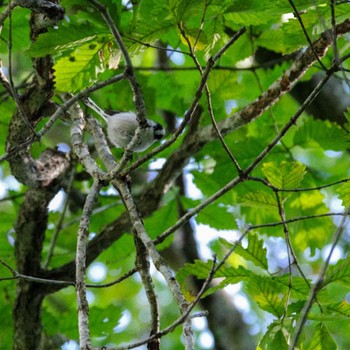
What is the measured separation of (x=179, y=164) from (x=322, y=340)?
168 centimetres

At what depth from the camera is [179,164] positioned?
3619 millimetres

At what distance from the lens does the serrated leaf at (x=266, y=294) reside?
7.23 feet

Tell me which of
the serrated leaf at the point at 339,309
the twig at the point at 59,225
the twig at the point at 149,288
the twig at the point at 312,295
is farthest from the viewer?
the twig at the point at 59,225

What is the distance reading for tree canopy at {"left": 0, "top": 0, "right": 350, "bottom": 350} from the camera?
6.80 feet

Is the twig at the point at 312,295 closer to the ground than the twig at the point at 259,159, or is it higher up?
closer to the ground

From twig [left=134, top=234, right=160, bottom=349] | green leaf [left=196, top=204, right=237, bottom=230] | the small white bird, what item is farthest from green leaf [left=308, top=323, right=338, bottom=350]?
the small white bird

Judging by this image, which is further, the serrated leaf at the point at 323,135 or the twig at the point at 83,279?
the serrated leaf at the point at 323,135

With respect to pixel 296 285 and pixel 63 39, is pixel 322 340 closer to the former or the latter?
pixel 296 285

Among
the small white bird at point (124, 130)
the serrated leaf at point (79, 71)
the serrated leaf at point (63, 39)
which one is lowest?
the serrated leaf at point (63, 39)

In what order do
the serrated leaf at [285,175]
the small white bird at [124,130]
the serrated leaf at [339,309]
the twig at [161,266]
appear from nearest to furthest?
the twig at [161,266], the serrated leaf at [339,309], the serrated leaf at [285,175], the small white bird at [124,130]

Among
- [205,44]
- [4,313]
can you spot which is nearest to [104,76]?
[4,313]

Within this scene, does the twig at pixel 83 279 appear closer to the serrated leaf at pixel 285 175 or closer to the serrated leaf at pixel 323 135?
the serrated leaf at pixel 285 175

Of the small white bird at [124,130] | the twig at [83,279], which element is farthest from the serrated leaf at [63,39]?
the small white bird at [124,130]

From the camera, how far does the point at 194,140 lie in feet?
11.8
